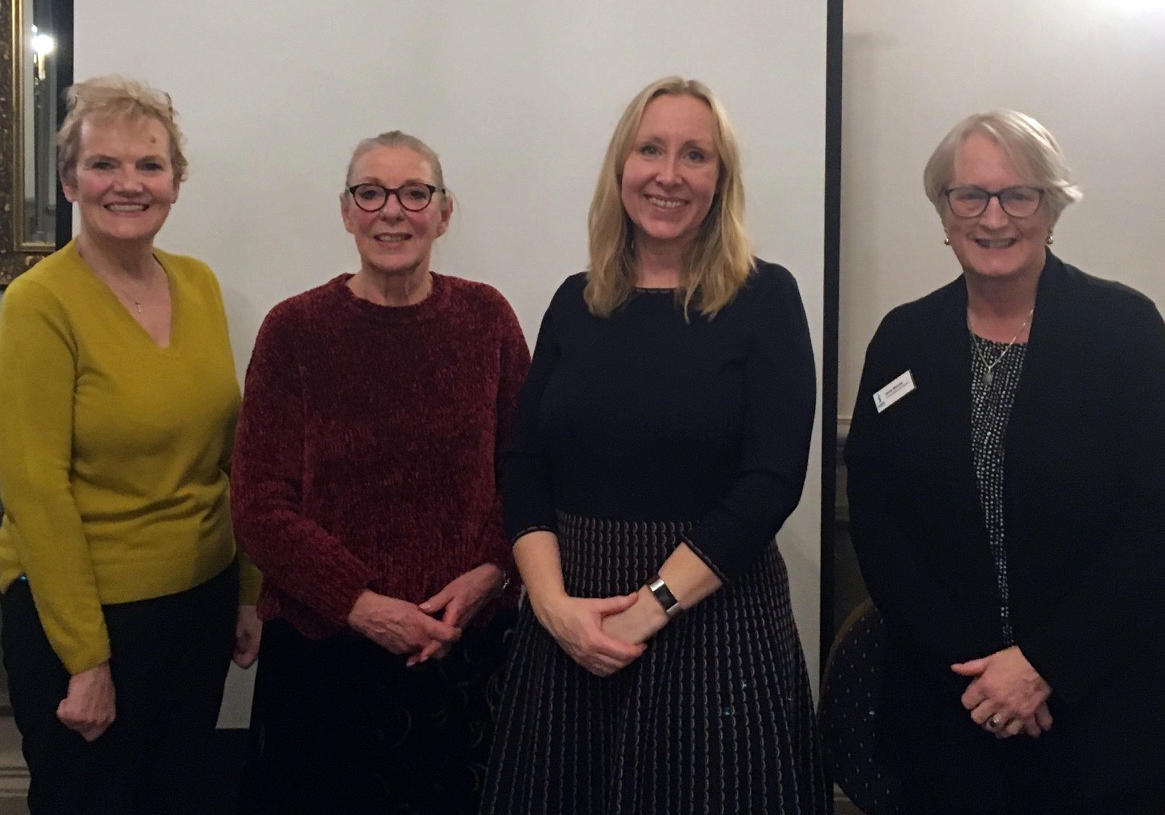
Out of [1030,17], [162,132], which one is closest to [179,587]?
[162,132]

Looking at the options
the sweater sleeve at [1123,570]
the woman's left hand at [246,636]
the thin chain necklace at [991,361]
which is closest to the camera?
the sweater sleeve at [1123,570]

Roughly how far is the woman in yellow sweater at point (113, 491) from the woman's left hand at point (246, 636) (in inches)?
4.2

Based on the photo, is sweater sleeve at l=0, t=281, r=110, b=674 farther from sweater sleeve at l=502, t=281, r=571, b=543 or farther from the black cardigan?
the black cardigan

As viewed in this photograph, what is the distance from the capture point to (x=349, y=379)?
158 cm

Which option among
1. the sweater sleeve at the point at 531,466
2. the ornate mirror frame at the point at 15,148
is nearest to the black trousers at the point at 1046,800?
the sweater sleeve at the point at 531,466

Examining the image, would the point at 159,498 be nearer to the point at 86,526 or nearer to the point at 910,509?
the point at 86,526

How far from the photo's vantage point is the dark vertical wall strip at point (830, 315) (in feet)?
6.96

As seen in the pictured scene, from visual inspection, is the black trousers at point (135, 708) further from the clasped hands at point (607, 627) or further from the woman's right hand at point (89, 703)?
the clasped hands at point (607, 627)

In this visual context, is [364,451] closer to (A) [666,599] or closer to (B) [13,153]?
(A) [666,599]

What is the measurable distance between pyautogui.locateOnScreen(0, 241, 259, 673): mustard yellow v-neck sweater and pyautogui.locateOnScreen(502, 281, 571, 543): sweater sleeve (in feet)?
1.84

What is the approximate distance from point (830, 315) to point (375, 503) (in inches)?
44.7

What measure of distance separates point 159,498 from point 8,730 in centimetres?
141

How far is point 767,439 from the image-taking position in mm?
1360

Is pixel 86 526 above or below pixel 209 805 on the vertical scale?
above
